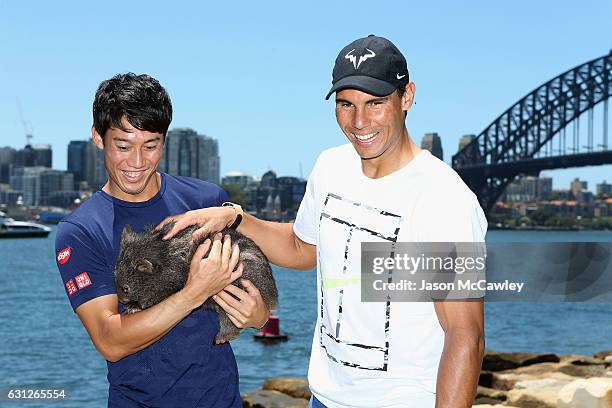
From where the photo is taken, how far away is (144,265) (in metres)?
3.40

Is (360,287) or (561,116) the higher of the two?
(561,116)

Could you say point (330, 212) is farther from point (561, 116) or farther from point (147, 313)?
point (561, 116)

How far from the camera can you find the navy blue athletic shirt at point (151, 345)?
323cm

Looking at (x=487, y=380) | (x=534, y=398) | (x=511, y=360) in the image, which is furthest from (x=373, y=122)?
(x=511, y=360)

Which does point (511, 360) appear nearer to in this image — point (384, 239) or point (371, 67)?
point (384, 239)

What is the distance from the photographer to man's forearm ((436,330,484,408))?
283 cm

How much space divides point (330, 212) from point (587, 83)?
93.0 metres

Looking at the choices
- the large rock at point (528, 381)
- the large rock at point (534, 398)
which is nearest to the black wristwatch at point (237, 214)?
the large rock at point (534, 398)

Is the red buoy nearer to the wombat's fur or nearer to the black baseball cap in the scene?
the wombat's fur

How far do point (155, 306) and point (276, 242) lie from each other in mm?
895

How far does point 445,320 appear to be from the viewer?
2916 mm

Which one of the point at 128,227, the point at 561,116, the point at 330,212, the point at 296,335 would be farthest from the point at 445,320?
the point at 561,116

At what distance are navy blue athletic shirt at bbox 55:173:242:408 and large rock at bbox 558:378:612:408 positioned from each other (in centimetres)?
624

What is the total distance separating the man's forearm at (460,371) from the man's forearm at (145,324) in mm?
966
